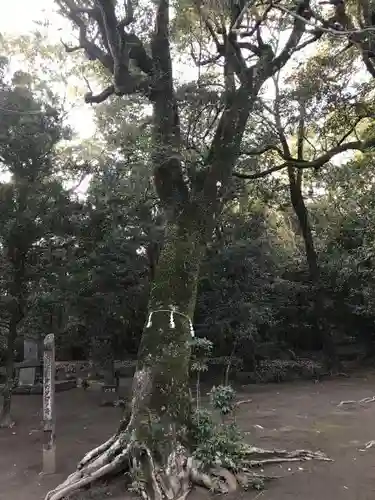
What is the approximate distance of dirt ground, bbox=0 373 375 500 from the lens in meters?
5.71

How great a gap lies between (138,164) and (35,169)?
2905mm

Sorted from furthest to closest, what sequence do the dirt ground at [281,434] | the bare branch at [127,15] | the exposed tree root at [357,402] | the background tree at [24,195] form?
the exposed tree root at [357,402], the background tree at [24,195], the bare branch at [127,15], the dirt ground at [281,434]

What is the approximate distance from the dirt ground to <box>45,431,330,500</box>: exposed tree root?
7.5 inches

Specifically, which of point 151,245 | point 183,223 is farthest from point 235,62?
point 151,245

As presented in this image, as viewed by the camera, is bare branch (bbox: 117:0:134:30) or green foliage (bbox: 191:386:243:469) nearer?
green foliage (bbox: 191:386:243:469)

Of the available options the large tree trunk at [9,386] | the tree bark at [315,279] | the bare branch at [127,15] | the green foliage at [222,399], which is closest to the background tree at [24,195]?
the large tree trunk at [9,386]

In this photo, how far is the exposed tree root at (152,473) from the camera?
209 inches

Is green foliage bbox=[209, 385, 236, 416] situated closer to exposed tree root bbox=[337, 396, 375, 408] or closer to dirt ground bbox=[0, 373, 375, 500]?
dirt ground bbox=[0, 373, 375, 500]

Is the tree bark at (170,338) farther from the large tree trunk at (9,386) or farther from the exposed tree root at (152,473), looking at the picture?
the large tree trunk at (9,386)

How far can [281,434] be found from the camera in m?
8.09

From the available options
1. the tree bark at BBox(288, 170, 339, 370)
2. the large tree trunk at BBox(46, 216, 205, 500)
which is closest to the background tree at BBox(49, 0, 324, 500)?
the large tree trunk at BBox(46, 216, 205, 500)

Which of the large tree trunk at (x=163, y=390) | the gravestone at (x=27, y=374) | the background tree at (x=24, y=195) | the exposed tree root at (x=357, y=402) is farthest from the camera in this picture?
the gravestone at (x=27, y=374)

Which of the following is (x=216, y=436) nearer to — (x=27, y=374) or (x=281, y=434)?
(x=281, y=434)

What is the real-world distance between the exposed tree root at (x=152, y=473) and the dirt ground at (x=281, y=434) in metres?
0.19
